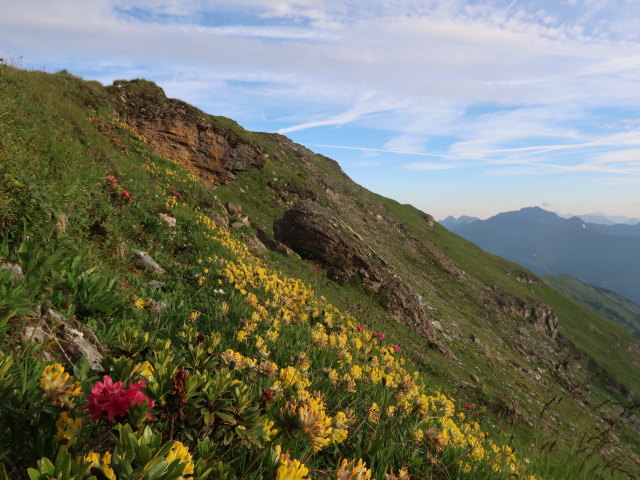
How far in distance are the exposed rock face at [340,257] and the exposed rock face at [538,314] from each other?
46.9 m

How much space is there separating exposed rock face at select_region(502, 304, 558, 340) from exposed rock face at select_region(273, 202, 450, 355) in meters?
46.9

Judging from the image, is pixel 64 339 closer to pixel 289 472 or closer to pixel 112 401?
pixel 112 401

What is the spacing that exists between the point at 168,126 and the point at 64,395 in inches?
1082

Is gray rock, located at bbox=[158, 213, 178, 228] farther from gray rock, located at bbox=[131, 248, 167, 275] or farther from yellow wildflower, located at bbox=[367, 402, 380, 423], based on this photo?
yellow wildflower, located at bbox=[367, 402, 380, 423]

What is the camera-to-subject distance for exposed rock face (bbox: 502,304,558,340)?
60.8 meters

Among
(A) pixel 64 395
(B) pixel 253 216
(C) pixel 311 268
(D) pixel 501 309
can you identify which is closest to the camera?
(A) pixel 64 395

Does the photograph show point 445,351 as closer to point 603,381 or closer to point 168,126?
point 168,126

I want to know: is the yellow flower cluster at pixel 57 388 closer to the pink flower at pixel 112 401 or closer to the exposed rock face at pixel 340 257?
the pink flower at pixel 112 401

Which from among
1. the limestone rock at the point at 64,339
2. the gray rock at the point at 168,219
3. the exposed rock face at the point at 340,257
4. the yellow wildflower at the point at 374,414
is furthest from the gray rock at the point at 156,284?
the exposed rock face at the point at 340,257

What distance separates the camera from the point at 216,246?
845 centimetres

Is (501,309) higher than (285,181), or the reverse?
(285,181)

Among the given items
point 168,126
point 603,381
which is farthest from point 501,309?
Answer: point 168,126

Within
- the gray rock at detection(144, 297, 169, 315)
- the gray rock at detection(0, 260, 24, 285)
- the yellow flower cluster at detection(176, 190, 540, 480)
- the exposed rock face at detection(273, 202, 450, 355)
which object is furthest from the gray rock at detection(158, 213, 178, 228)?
the exposed rock face at detection(273, 202, 450, 355)

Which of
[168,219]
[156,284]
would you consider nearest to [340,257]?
[168,219]
